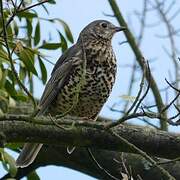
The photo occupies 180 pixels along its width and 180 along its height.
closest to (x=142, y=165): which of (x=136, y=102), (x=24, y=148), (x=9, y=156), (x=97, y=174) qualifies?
(x=97, y=174)

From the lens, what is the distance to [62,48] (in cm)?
416

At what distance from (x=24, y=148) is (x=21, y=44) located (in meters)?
0.67

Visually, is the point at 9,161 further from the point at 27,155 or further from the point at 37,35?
the point at 37,35

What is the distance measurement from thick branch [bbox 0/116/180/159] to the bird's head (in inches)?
70.3

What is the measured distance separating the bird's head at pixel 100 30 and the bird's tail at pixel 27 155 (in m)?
1.12

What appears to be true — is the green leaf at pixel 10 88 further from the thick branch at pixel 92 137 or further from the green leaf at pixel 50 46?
the thick branch at pixel 92 137

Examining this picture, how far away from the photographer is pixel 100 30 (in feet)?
16.5

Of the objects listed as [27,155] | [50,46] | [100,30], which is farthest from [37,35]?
[100,30]

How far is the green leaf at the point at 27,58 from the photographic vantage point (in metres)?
3.66

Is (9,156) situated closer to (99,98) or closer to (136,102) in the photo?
(136,102)

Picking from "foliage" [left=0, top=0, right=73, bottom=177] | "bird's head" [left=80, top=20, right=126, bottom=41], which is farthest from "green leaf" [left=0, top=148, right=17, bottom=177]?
"bird's head" [left=80, top=20, right=126, bottom=41]

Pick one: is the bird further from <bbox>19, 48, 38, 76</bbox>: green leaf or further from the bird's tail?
<bbox>19, 48, 38, 76</bbox>: green leaf

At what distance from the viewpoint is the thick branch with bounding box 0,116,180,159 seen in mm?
3029

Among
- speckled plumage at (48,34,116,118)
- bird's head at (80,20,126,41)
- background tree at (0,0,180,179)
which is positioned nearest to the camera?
background tree at (0,0,180,179)
